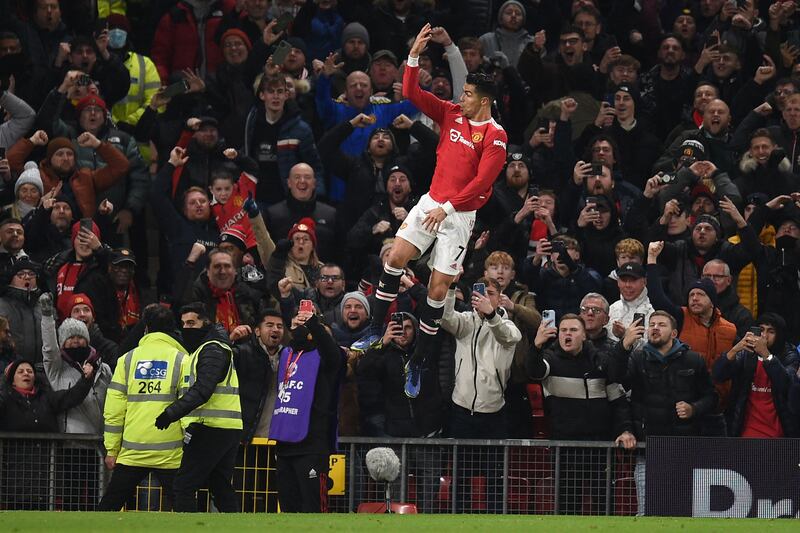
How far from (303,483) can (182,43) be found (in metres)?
8.29


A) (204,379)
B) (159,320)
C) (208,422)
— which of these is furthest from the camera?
(159,320)

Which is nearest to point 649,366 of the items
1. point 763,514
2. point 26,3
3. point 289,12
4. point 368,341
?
point 763,514

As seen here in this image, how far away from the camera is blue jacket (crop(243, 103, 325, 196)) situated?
59.7 feet

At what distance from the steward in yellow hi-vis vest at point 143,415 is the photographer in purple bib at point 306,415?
94 centimetres

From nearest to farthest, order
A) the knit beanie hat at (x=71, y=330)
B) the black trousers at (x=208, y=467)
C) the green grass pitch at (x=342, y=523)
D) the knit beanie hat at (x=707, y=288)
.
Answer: the green grass pitch at (x=342, y=523), the black trousers at (x=208, y=467), the knit beanie hat at (x=71, y=330), the knit beanie hat at (x=707, y=288)

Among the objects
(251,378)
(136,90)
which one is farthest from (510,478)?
(136,90)

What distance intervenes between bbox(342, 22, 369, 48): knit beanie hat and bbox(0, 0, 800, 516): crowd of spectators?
1.5 inches

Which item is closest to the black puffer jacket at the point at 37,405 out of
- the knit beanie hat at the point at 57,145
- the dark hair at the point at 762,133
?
the knit beanie hat at the point at 57,145

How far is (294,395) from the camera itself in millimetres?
14109

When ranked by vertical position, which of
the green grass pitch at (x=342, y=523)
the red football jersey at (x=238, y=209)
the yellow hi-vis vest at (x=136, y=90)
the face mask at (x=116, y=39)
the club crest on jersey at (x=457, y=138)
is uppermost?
the face mask at (x=116, y=39)

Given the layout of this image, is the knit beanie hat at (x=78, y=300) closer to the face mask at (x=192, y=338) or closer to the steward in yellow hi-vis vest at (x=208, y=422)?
the face mask at (x=192, y=338)

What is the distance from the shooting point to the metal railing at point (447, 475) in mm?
→ 14219

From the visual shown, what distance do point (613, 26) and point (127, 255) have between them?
869cm

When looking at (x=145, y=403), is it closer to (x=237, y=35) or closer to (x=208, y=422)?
(x=208, y=422)
